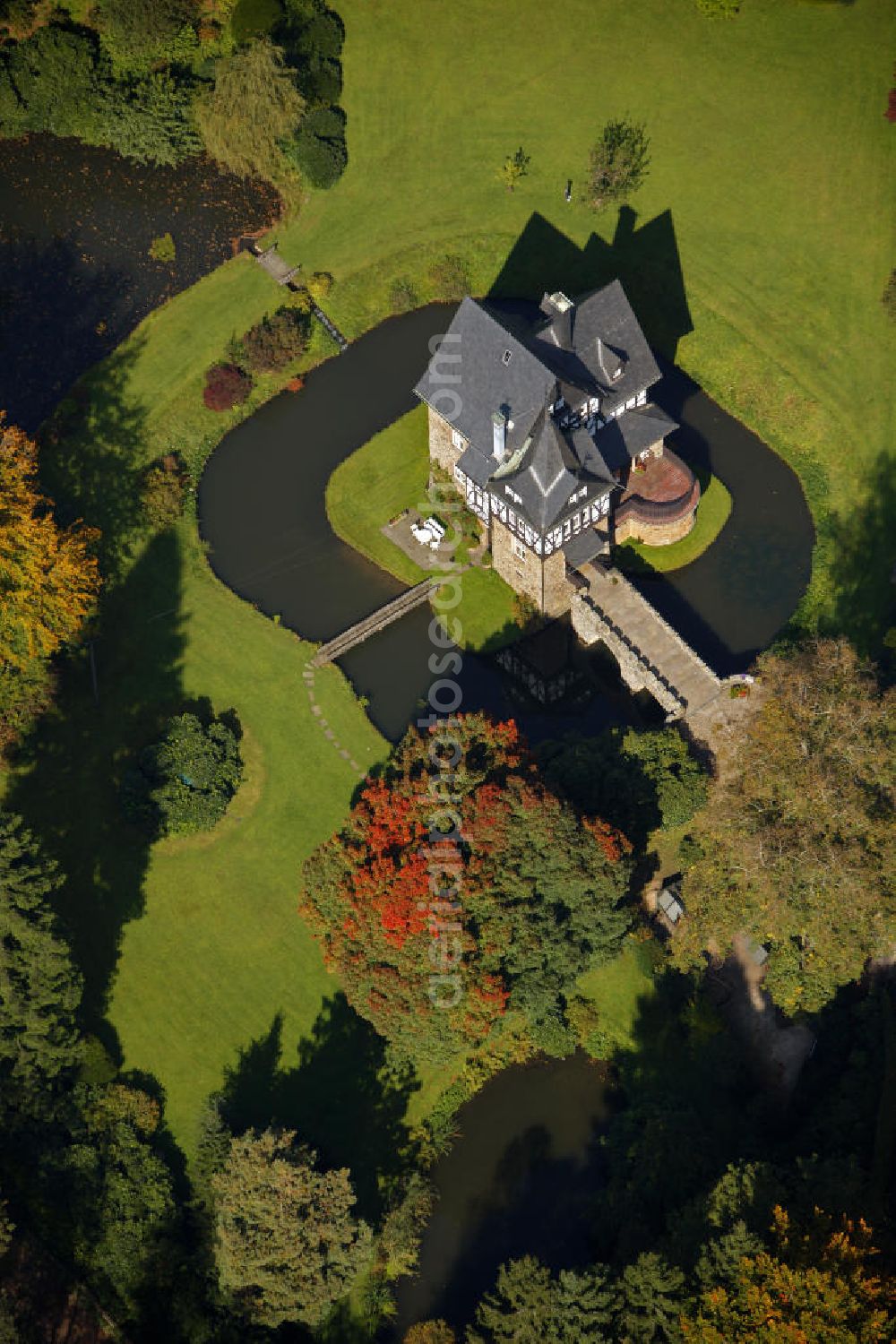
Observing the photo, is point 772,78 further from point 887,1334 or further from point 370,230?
point 887,1334

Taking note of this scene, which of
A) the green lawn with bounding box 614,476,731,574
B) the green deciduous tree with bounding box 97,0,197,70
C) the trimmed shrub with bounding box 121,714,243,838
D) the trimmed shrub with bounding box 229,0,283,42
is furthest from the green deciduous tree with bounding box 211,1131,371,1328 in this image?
the green deciduous tree with bounding box 97,0,197,70

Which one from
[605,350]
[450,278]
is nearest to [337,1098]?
[605,350]

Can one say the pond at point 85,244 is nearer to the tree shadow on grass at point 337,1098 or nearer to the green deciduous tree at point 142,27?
the green deciduous tree at point 142,27

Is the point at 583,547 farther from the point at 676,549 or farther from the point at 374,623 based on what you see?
the point at 374,623

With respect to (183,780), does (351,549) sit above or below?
above

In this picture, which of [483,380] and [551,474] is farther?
[483,380]

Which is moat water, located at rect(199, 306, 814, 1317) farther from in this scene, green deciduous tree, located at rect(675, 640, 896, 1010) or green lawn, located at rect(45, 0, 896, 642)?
green deciduous tree, located at rect(675, 640, 896, 1010)
